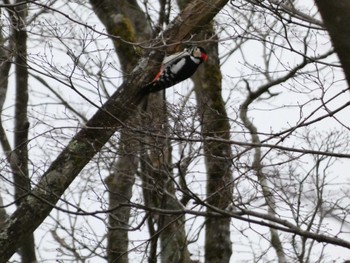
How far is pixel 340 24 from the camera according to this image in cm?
178

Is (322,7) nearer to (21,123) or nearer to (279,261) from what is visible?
(21,123)

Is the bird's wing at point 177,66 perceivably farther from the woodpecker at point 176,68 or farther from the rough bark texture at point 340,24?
the rough bark texture at point 340,24

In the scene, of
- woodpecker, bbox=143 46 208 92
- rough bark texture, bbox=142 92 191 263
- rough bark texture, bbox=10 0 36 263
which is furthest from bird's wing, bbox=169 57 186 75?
rough bark texture, bbox=10 0 36 263

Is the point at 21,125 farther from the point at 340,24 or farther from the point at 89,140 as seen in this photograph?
the point at 340,24

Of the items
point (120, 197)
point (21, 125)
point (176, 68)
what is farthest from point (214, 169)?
point (21, 125)

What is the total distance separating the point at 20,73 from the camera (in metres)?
7.03

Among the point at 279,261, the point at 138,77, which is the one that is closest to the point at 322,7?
the point at 138,77

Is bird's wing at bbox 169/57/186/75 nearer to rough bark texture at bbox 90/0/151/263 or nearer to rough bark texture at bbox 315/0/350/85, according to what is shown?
rough bark texture at bbox 90/0/151/263

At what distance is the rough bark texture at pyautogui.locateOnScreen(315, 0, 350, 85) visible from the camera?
177 cm

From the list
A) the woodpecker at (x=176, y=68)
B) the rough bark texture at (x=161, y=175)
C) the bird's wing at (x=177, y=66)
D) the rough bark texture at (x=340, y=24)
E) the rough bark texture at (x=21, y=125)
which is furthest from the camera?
the bird's wing at (x=177, y=66)

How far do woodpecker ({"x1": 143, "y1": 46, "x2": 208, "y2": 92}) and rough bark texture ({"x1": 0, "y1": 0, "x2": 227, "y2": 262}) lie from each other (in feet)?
0.26

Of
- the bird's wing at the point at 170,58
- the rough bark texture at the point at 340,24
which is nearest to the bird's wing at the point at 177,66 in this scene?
the bird's wing at the point at 170,58

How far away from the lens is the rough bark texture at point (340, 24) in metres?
1.77

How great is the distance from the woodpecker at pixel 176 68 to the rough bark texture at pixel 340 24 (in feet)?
13.8
